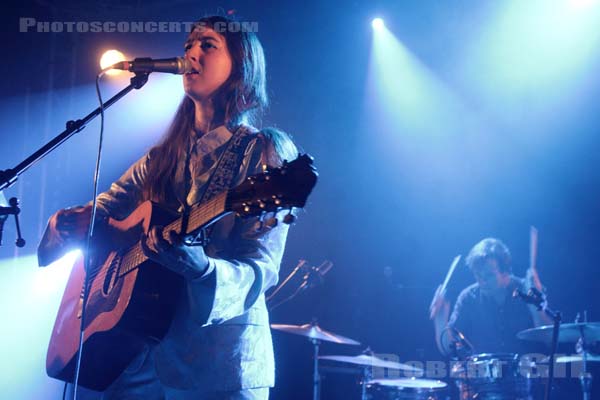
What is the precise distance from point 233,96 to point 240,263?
109 centimetres

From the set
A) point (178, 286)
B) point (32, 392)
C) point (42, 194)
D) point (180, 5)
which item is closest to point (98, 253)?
point (178, 286)

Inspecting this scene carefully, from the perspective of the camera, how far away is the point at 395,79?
819 cm

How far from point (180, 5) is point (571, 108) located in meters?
5.10

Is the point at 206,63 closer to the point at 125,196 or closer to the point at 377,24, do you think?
the point at 125,196

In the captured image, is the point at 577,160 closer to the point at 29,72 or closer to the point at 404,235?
the point at 404,235

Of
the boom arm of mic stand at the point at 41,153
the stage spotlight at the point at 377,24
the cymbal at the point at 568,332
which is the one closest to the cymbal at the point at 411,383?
the cymbal at the point at 568,332

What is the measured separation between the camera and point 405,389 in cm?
600

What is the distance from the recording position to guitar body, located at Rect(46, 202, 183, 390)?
7.02 ft

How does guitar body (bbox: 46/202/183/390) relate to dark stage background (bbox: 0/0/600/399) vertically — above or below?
below

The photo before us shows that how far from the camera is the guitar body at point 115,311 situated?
84.2 inches

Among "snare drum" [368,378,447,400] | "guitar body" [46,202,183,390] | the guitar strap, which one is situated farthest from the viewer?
"snare drum" [368,378,447,400]

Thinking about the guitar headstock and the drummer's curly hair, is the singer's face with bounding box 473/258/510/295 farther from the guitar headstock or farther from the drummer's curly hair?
the guitar headstock

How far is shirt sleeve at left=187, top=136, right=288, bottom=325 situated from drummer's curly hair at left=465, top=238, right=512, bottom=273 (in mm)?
5271

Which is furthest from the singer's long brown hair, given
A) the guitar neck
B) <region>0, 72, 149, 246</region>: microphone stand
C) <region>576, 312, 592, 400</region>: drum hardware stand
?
<region>576, 312, 592, 400</region>: drum hardware stand
